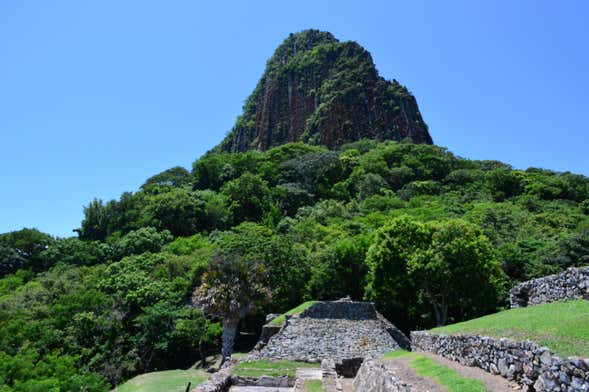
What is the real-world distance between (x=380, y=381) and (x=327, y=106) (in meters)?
105

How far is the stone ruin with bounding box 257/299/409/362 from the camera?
2036cm

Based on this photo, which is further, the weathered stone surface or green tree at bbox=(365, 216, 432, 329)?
green tree at bbox=(365, 216, 432, 329)

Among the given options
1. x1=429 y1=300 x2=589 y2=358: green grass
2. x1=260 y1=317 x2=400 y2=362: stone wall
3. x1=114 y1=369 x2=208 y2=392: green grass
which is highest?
x1=429 y1=300 x2=589 y2=358: green grass

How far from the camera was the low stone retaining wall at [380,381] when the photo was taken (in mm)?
9212

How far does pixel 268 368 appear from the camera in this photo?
1808cm

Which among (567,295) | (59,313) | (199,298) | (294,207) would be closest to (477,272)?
(567,295)

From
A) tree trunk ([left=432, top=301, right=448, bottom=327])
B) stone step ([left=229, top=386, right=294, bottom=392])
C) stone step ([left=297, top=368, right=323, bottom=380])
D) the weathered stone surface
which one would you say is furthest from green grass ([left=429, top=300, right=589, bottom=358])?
tree trunk ([left=432, top=301, right=448, bottom=327])

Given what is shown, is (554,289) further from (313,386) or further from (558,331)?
(313,386)

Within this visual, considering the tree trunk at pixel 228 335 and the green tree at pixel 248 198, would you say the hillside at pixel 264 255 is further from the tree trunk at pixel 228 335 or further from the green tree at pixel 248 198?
the green tree at pixel 248 198

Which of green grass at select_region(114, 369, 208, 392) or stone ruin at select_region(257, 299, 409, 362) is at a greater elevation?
stone ruin at select_region(257, 299, 409, 362)

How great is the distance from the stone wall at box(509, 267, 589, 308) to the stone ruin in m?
7.38

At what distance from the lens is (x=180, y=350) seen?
1201 inches

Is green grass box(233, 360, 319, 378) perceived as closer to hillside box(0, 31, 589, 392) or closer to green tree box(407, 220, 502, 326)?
hillside box(0, 31, 589, 392)

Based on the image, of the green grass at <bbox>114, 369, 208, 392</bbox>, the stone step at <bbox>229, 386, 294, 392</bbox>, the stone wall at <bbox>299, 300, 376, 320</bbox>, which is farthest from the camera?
the stone wall at <bbox>299, 300, 376, 320</bbox>
